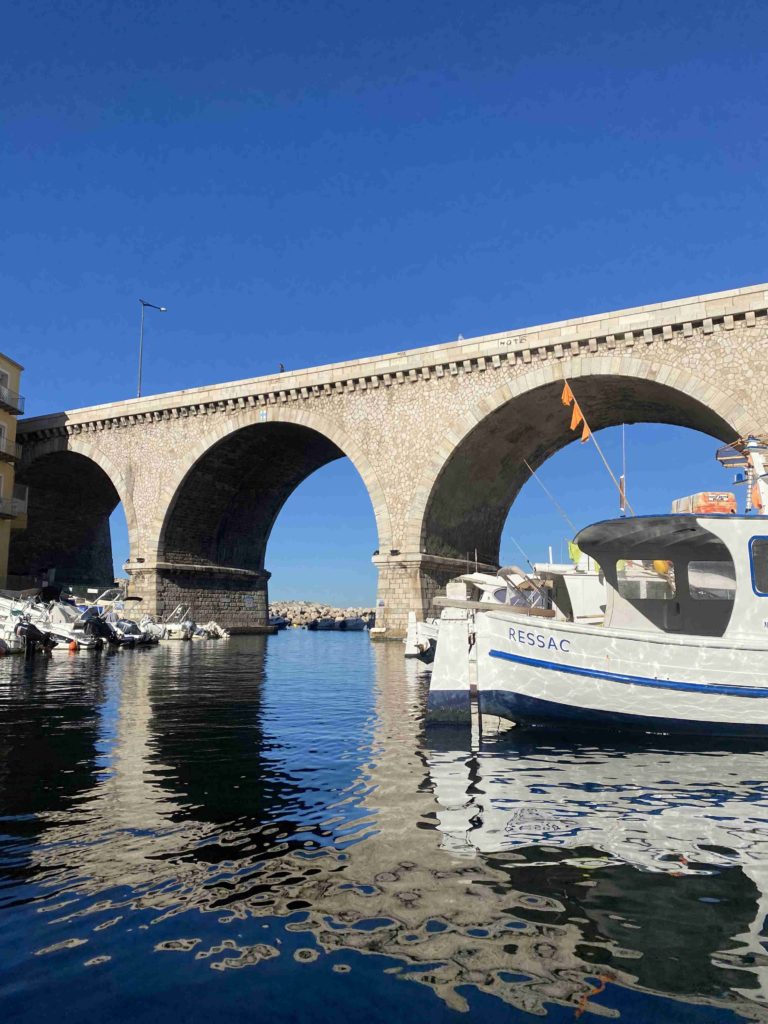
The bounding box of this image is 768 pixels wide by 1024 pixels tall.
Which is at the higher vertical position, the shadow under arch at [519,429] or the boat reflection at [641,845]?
the shadow under arch at [519,429]

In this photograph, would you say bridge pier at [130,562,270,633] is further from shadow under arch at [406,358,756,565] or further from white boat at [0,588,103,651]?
shadow under arch at [406,358,756,565]

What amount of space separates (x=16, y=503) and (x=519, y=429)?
25.2 metres

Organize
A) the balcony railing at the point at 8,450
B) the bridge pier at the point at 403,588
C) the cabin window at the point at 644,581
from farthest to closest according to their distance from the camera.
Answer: the balcony railing at the point at 8,450, the bridge pier at the point at 403,588, the cabin window at the point at 644,581

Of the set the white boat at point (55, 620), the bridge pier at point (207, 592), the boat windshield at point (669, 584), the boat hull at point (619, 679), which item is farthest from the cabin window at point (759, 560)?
the bridge pier at point (207, 592)

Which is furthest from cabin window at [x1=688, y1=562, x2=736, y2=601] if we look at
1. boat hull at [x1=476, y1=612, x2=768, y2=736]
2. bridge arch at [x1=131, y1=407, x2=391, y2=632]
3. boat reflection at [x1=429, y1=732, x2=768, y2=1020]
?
bridge arch at [x1=131, y1=407, x2=391, y2=632]

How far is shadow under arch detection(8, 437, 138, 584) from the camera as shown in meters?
39.5

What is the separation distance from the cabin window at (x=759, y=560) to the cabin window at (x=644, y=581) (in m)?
1.18

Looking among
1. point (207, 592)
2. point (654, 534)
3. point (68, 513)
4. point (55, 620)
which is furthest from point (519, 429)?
point (68, 513)

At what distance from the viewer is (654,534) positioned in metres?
9.85

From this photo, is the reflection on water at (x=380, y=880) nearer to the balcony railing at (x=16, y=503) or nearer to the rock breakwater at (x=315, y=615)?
the balcony railing at (x=16, y=503)

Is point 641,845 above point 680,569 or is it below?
below

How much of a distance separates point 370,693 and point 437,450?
1591cm

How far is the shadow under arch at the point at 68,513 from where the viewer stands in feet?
130

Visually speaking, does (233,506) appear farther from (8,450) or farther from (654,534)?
(654,534)
